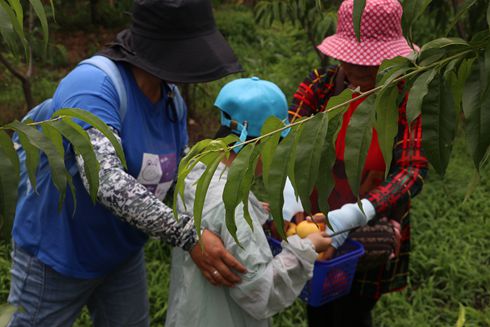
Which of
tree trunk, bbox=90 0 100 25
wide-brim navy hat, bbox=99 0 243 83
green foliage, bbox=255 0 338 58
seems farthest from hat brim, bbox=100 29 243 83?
tree trunk, bbox=90 0 100 25

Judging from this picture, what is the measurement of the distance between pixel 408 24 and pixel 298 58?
676 cm

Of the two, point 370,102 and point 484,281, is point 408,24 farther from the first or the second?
point 484,281

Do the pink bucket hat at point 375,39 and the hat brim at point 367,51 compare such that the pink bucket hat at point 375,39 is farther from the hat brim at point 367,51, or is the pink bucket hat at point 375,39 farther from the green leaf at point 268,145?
the green leaf at point 268,145

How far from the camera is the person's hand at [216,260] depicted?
1.87 metres

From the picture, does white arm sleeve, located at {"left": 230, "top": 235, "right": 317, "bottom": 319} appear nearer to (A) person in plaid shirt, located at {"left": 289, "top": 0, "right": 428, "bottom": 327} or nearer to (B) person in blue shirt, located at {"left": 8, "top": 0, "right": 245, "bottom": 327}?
(B) person in blue shirt, located at {"left": 8, "top": 0, "right": 245, "bottom": 327}

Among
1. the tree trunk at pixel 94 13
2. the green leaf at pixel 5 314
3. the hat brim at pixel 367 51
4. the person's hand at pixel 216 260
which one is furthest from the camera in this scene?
the tree trunk at pixel 94 13

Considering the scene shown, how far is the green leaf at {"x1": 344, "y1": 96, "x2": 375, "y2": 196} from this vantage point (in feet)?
2.94

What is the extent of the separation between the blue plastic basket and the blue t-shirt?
0.48 m

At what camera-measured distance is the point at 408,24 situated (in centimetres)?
92

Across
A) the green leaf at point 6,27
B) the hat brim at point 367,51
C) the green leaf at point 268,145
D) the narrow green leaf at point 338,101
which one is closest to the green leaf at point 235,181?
the green leaf at point 268,145

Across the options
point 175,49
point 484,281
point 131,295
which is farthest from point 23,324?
point 484,281

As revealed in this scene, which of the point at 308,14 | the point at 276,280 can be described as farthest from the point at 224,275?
the point at 308,14

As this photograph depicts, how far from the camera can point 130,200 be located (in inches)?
69.6

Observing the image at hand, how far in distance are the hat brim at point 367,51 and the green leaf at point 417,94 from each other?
1276mm
